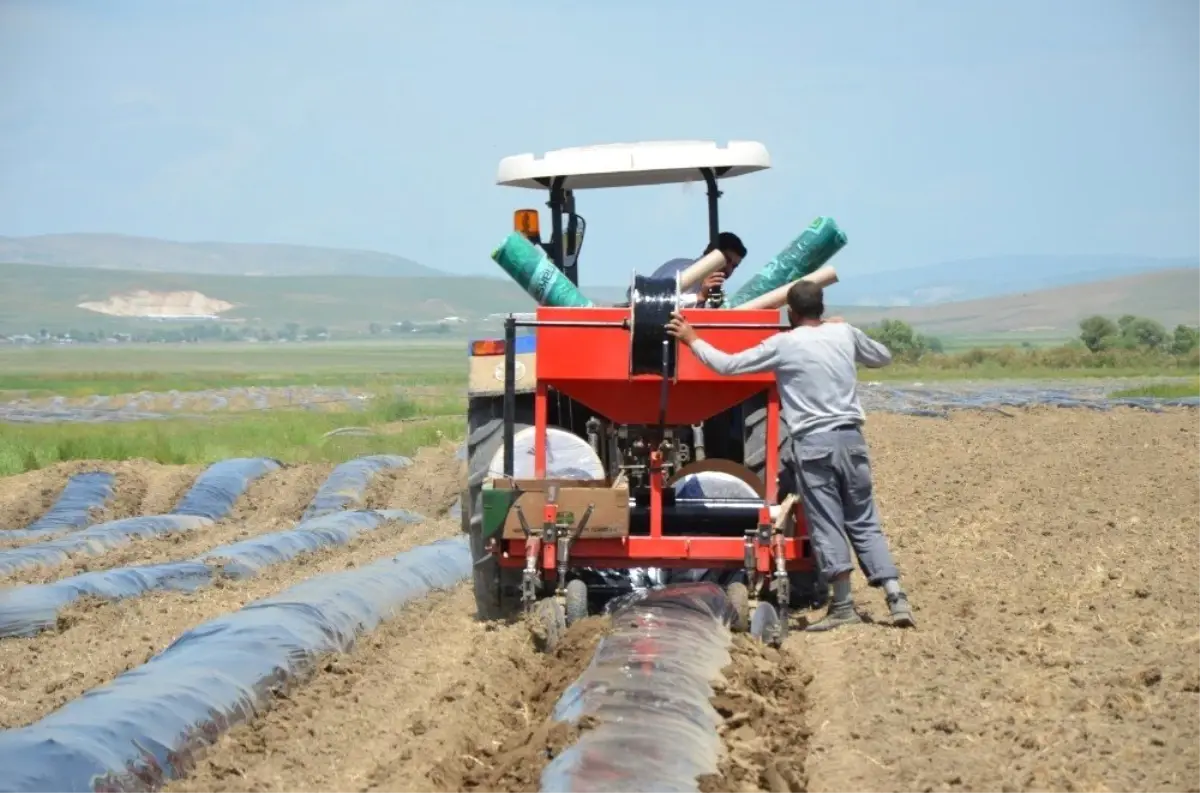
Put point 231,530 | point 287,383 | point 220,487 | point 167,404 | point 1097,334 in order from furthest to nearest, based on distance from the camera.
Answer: point 287,383 < point 1097,334 < point 167,404 < point 220,487 < point 231,530

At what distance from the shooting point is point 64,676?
7.56m

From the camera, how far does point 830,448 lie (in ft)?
24.8

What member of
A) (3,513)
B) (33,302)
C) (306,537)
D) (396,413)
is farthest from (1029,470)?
(33,302)

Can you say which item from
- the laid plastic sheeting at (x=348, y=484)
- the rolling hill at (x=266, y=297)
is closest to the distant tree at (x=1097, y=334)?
the laid plastic sheeting at (x=348, y=484)

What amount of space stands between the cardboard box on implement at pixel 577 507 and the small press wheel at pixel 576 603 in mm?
242

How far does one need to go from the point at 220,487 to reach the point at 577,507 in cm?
1013

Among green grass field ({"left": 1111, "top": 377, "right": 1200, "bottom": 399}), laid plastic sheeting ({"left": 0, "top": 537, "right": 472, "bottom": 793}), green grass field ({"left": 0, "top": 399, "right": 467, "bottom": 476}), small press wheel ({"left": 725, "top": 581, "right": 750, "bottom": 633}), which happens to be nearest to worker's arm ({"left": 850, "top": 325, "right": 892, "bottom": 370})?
small press wheel ({"left": 725, "top": 581, "right": 750, "bottom": 633})

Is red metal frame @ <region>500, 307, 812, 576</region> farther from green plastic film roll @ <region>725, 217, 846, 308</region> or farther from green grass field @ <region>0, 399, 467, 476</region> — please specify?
green grass field @ <region>0, 399, 467, 476</region>

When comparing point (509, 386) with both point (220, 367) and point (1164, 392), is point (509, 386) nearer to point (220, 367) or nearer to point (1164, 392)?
point (1164, 392)

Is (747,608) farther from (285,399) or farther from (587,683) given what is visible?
(285,399)

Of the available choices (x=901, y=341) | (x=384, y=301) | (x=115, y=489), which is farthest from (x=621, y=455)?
(x=384, y=301)

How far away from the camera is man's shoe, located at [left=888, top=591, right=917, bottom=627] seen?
7.53 m

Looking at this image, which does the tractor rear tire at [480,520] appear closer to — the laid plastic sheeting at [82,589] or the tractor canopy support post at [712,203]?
the tractor canopy support post at [712,203]

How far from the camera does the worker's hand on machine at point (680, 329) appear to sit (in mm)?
7281
